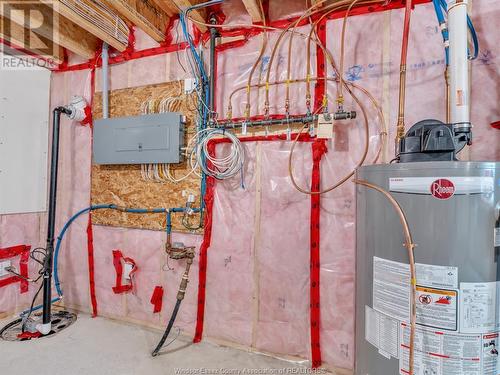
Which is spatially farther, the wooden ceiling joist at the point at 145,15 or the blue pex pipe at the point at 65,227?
the blue pex pipe at the point at 65,227

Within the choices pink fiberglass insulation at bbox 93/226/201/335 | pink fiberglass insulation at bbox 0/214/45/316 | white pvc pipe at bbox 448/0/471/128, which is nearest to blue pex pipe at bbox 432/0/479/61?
white pvc pipe at bbox 448/0/471/128

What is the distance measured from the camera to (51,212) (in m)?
2.17

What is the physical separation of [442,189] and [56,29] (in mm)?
2658

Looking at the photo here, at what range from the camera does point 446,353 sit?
2.88 ft

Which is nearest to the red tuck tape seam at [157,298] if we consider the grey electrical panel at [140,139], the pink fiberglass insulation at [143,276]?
the pink fiberglass insulation at [143,276]

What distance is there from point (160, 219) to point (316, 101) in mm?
1426

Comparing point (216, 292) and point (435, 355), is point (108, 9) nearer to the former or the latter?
point (216, 292)

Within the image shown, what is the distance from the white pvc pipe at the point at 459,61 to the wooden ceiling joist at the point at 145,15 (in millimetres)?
1772

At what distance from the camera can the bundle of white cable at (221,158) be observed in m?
1.85

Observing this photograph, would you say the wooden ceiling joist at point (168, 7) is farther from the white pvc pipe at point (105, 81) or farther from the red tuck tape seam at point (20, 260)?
the red tuck tape seam at point (20, 260)

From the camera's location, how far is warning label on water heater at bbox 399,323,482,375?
0.87m

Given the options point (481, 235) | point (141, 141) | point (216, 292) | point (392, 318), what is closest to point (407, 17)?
point (481, 235)

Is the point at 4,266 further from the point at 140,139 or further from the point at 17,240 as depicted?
the point at 140,139

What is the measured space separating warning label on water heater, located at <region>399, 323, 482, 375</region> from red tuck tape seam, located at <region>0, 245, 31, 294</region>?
2890mm
